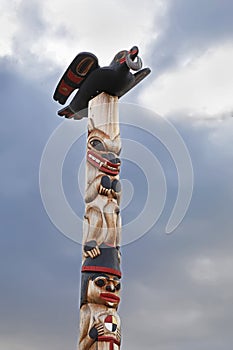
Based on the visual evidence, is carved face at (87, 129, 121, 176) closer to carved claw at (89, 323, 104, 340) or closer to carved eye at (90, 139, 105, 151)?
carved eye at (90, 139, 105, 151)

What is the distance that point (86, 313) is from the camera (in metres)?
11.0

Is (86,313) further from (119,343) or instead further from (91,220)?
(91,220)

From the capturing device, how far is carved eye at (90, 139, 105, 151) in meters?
12.3

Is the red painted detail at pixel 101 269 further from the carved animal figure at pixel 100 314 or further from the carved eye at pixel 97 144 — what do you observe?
the carved eye at pixel 97 144

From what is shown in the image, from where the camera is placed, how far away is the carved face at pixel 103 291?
36.0ft

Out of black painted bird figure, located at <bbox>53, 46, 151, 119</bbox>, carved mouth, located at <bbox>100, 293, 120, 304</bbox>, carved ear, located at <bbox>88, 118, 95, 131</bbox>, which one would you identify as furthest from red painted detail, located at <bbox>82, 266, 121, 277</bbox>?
black painted bird figure, located at <bbox>53, 46, 151, 119</bbox>

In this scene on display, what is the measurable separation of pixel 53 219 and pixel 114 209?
1243 millimetres

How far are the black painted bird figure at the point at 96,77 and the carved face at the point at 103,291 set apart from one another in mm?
4122

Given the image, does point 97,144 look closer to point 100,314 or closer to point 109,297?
point 109,297

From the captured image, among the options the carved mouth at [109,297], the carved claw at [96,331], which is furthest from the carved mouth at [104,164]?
the carved claw at [96,331]

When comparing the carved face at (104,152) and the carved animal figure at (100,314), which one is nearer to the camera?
the carved animal figure at (100,314)

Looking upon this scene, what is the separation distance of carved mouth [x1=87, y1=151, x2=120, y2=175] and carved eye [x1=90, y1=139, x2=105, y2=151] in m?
0.16

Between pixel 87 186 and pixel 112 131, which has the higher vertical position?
pixel 112 131

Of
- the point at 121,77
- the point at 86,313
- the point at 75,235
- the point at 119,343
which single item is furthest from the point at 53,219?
the point at 121,77
